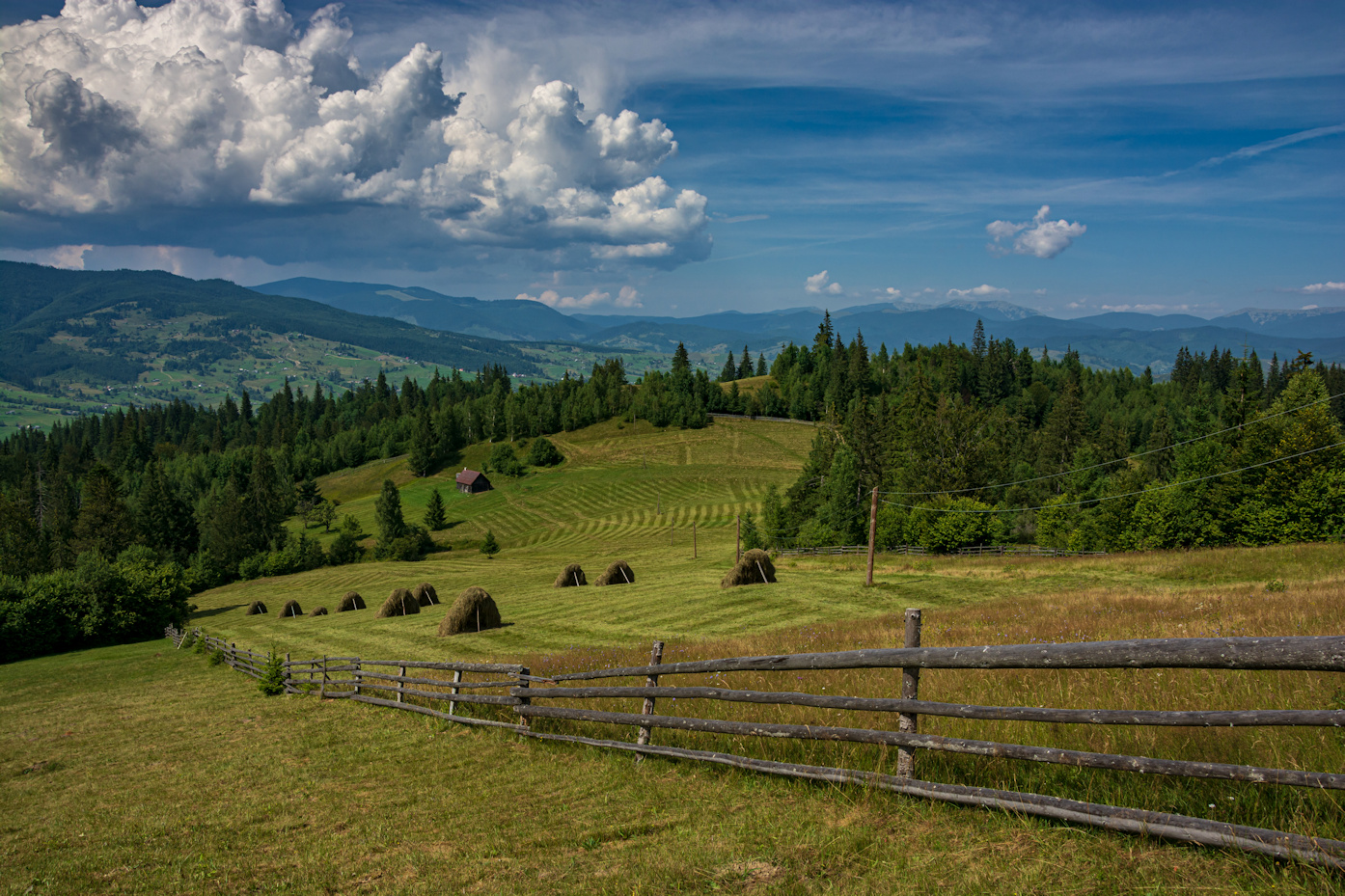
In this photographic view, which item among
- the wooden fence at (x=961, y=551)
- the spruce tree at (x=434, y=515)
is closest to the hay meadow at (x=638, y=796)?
the wooden fence at (x=961, y=551)

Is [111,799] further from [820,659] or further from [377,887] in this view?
[820,659]

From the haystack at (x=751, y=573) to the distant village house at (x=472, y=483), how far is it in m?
95.7

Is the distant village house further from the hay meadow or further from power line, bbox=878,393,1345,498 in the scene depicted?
the hay meadow

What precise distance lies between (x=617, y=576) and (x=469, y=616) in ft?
51.5

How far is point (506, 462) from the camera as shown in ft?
458

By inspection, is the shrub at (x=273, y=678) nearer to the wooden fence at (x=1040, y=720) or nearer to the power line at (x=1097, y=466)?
the wooden fence at (x=1040, y=720)

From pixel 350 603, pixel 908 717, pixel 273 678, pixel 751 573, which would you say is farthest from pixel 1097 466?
pixel 908 717

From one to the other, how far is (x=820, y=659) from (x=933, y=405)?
303 ft

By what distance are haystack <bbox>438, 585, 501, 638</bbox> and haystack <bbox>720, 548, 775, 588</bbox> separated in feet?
46.1

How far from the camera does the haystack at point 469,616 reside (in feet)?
118

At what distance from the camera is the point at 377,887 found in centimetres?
632

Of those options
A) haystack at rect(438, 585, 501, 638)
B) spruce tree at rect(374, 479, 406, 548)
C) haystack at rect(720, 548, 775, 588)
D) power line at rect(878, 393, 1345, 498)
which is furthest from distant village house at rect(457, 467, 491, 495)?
haystack at rect(438, 585, 501, 638)

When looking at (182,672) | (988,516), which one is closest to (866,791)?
(182,672)

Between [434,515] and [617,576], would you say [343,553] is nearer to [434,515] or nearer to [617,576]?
[434,515]
